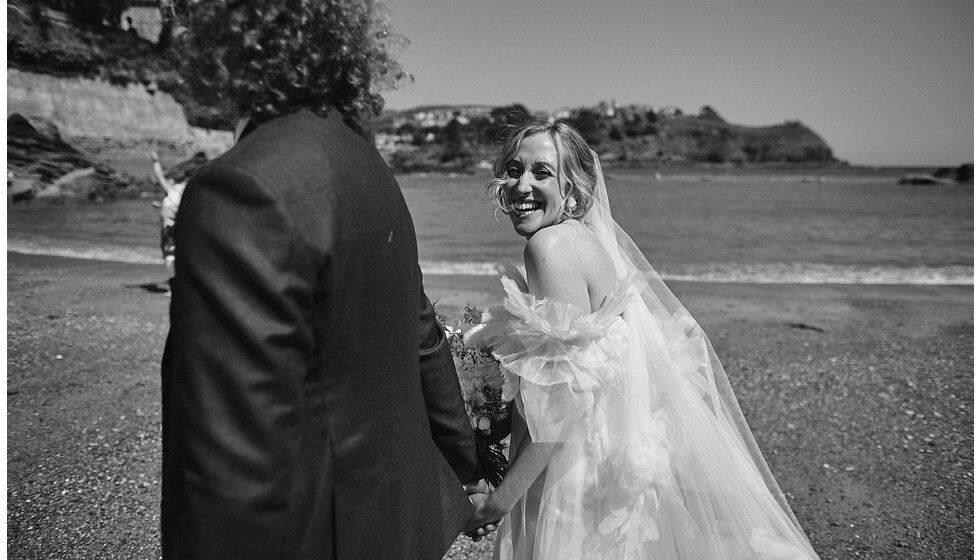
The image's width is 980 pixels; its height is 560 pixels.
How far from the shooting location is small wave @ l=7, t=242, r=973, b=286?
1402 cm

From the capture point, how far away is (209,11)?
4.26 feet

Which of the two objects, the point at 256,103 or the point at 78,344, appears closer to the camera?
the point at 256,103

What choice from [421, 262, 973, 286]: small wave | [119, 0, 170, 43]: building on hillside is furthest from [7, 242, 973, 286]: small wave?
[119, 0, 170, 43]: building on hillside

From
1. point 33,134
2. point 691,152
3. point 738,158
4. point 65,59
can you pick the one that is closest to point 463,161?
point 65,59

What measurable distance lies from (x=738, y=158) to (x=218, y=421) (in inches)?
6348

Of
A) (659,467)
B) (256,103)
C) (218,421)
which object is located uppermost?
(256,103)

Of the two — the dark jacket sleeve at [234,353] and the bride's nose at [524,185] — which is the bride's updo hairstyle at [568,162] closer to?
the bride's nose at [524,185]

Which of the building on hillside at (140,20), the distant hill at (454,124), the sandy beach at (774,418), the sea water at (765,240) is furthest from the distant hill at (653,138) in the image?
the sandy beach at (774,418)

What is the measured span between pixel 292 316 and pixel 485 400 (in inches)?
50.9

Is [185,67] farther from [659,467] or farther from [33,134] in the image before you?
[33,134]

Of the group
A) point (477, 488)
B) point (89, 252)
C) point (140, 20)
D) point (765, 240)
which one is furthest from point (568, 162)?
point (140, 20)

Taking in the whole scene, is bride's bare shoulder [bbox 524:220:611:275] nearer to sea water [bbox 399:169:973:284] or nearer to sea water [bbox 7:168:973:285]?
sea water [bbox 399:169:973:284]

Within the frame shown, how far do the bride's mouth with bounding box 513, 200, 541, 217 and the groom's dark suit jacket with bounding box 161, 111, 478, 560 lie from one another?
101cm

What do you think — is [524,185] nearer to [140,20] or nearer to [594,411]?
[594,411]
